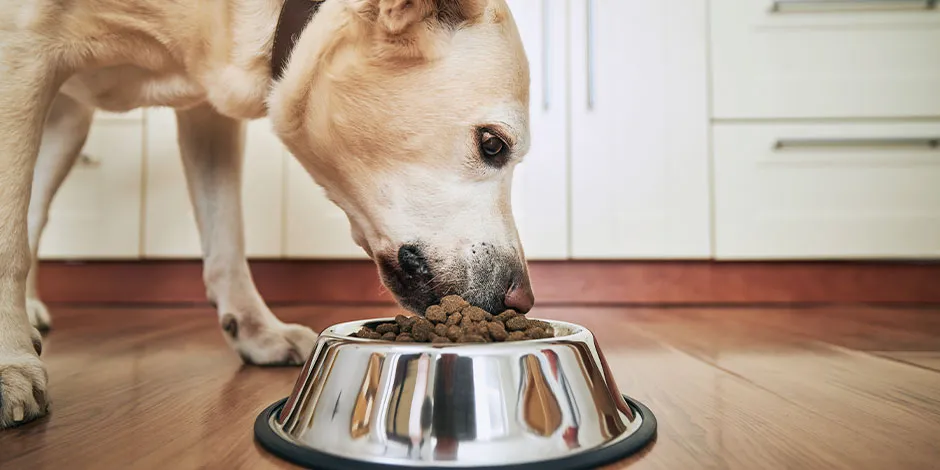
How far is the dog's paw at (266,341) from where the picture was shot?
118 cm

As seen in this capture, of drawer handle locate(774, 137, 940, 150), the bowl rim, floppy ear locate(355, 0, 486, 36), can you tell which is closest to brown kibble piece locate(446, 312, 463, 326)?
the bowl rim

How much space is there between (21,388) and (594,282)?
1.93 metres

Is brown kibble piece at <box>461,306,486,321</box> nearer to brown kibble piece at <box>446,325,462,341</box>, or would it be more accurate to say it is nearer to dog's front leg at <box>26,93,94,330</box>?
brown kibble piece at <box>446,325,462,341</box>

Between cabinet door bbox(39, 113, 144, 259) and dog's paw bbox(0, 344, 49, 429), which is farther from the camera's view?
cabinet door bbox(39, 113, 144, 259)

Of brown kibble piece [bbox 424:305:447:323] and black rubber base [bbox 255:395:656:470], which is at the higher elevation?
brown kibble piece [bbox 424:305:447:323]

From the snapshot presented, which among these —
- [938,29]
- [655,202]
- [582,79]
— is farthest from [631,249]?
[938,29]

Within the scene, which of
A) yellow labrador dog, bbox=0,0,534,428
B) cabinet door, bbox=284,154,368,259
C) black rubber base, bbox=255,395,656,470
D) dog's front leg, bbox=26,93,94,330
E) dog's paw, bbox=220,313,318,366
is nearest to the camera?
black rubber base, bbox=255,395,656,470

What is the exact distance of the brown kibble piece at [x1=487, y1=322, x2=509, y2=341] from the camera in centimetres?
72

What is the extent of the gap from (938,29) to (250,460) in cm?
268

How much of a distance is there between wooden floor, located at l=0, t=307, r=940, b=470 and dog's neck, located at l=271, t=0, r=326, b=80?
51cm

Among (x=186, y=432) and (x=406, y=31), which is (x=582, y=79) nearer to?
(x=406, y=31)

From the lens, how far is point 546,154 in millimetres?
2398

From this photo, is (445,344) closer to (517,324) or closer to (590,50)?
(517,324)

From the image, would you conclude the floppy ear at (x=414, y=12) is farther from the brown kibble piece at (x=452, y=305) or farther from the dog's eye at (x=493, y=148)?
the brown kibble piece at (x=452, y=305)
